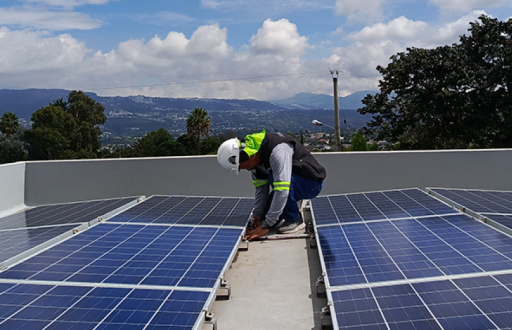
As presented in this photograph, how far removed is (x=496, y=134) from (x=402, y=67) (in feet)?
19.9

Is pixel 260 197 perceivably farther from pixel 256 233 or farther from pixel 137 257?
pixel 137 257

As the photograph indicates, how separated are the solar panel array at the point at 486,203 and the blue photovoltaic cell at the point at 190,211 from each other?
3.14m

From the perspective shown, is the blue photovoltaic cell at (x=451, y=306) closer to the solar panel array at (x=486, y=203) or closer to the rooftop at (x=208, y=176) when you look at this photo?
the solar panel array at (x=486, y=203)

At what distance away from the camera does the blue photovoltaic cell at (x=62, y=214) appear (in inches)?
245

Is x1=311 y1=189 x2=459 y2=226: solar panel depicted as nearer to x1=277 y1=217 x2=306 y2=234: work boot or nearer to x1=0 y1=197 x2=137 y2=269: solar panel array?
x1=277 y1=217 x2=306 y2=234: work boot

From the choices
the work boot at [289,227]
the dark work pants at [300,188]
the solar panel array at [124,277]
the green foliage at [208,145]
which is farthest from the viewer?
the green foliage at [208,145]

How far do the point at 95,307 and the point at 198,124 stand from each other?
53.7 metres

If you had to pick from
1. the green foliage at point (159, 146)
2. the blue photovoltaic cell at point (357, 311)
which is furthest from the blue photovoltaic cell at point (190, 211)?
the green foliage at point (159, 146)

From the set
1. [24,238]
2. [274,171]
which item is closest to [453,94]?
[274,171]

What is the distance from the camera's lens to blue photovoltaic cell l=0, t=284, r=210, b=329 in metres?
3.00

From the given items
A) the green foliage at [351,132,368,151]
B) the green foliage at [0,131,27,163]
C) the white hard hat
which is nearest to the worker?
the white hard hat

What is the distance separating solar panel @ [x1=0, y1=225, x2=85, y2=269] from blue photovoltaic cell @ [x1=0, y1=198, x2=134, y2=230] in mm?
341

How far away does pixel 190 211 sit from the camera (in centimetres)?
666

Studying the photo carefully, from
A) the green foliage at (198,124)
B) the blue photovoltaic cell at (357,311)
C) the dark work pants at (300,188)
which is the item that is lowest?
the blue photovoltaic cell at (357,311)
